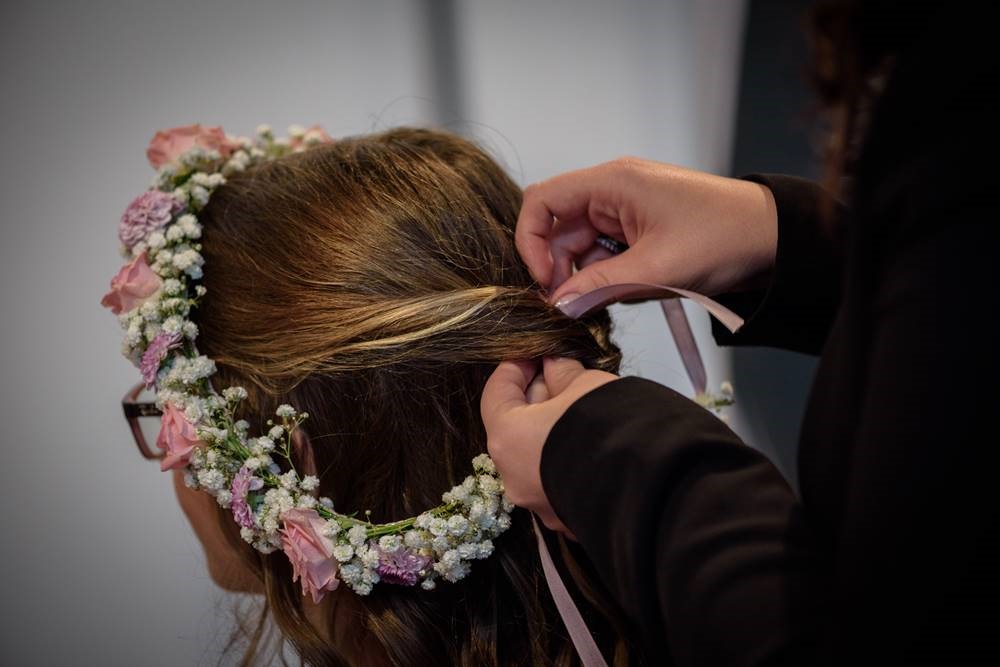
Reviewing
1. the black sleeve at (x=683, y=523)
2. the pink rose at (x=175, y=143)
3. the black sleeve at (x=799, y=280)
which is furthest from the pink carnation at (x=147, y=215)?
the black sleeve at (x=799, y=280)

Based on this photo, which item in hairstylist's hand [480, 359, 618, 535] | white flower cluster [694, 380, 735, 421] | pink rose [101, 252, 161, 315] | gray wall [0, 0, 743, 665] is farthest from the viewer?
gray wall [0, 0, 743, 665]

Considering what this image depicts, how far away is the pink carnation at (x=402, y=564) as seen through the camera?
930mm

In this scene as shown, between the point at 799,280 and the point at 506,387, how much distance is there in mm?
395

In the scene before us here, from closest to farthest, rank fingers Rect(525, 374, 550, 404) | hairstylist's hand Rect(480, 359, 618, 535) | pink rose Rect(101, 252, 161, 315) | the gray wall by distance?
1. hairstylist's hand Rect(480, 359, 618, 535)
2. fingers Rect(525, 374, 550, 404)
3. pink rose Rect(101, 252, 161, 315)
4. the gray wall

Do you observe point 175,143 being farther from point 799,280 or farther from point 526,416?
point 799,280

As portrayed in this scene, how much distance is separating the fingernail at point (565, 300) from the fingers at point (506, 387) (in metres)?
0.08

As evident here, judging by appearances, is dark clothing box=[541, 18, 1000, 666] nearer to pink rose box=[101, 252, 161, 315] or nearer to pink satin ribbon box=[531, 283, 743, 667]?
pink satin ribbon box=[531, 283, 743, 667]

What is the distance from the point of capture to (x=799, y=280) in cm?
95

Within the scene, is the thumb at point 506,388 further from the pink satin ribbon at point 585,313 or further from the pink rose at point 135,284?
the pink rose at point 135,284

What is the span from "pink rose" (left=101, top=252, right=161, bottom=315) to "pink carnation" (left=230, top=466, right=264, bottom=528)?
281mm

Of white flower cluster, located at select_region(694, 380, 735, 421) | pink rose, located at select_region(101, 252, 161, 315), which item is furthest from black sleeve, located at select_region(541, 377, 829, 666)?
pink rose, located at select_region(101, 252, 161, 315)

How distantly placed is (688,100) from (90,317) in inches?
53.7

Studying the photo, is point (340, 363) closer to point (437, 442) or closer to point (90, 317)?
point (437, 442)

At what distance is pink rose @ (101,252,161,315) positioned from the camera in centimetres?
102
